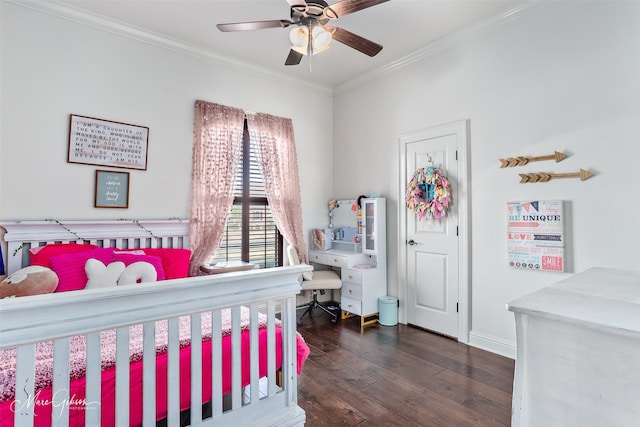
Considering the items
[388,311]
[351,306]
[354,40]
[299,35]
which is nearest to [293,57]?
[299,35]

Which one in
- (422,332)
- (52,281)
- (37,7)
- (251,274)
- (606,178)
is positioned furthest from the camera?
(422,332)

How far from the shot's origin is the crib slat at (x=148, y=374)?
1246 mm

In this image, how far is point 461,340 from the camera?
10.3 feet

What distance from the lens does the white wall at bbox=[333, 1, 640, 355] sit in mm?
2303

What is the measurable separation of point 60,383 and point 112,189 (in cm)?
234

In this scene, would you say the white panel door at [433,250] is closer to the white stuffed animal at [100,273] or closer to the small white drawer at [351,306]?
the small white drawer at [351,306]

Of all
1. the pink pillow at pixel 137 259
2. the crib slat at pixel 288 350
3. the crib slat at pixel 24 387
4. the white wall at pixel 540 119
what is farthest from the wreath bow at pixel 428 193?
the crib slat at pixel 24 387

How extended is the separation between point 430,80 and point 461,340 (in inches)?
104

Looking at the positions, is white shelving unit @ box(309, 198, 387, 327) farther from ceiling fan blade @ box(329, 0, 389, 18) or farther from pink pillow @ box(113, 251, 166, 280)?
ceiling fan blade @ box(329, 0, 389, 18)

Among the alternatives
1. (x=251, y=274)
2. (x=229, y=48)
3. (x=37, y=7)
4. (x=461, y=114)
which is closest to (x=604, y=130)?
(x=461, y=114)

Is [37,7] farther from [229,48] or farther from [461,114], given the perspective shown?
[461,114]

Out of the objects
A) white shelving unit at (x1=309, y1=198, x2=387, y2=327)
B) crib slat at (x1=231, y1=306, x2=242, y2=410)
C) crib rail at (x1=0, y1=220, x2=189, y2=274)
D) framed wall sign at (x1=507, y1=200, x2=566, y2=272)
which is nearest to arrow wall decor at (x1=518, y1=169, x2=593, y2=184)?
framed wall sign at (x1=507, y1=200, x2=566, y2=272)

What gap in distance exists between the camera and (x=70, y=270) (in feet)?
7.63

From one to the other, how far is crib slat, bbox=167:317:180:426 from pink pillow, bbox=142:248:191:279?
66.7 inches
